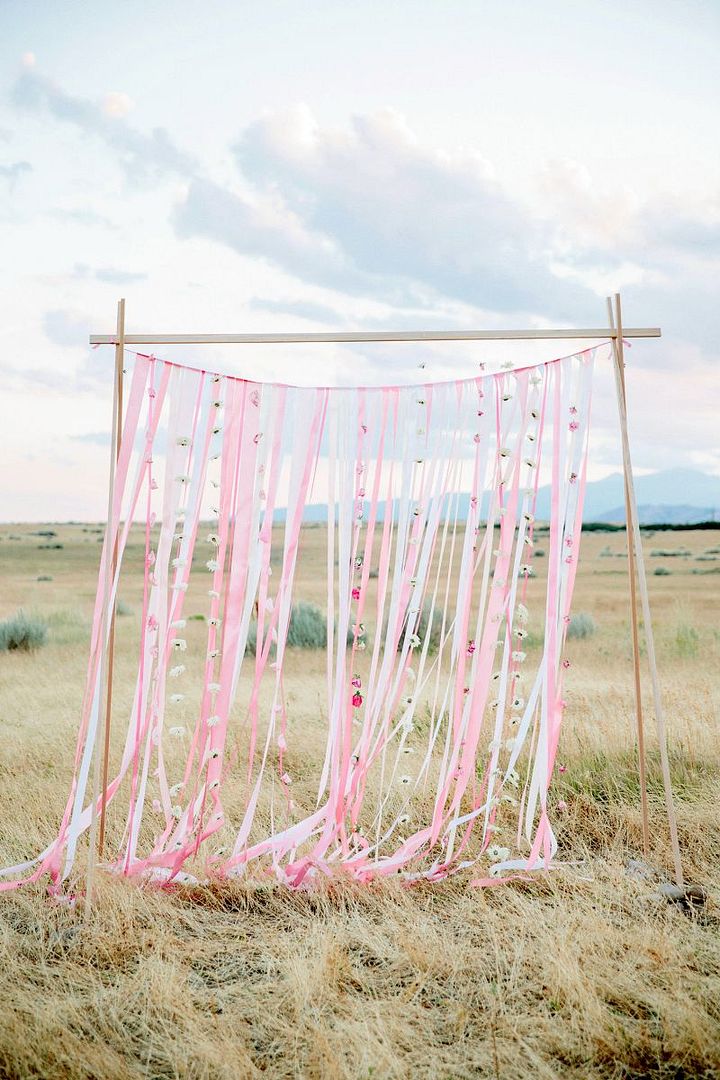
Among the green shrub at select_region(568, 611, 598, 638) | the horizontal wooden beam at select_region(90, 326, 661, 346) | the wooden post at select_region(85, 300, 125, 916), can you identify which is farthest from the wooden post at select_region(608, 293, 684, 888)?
the green shrub at select_region(568, 611, 598, 638)

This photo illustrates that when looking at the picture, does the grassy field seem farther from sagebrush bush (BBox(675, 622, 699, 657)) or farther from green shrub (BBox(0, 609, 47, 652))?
green shrub (BBox(0, 609, 47, 652))

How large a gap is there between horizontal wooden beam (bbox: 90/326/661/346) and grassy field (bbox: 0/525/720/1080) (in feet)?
6.58

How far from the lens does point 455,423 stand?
3641 mm

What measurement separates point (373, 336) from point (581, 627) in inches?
287

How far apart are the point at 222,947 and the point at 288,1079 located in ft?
2.30

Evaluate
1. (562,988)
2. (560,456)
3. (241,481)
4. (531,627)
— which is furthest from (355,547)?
(531,627)

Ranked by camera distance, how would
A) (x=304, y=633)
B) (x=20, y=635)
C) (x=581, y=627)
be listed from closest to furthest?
(x=304, y=633) < (x=20, y=635) < (x=581, y=627)

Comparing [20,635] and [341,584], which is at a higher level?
[341,584]

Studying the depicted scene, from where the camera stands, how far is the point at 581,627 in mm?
10016

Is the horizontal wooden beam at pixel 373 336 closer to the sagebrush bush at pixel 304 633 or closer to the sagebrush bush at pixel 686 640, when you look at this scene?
the sagebrush bush at pixel 304 633

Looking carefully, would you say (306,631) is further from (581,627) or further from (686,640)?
(686,640)

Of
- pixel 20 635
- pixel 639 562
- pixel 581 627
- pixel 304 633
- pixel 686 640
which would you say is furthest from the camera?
pixel 581 627

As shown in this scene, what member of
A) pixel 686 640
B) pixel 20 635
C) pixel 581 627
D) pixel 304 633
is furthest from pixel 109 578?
pixel 581 627

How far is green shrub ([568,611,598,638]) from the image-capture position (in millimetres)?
9922
